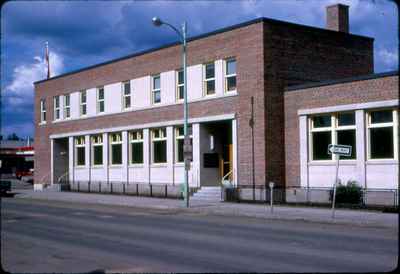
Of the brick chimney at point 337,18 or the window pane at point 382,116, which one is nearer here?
the window pane at point 382,116

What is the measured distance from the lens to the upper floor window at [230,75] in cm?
3247

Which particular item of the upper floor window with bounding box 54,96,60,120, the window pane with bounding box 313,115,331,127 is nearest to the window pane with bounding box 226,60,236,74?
the window pane with bounding box 313,115,331,127

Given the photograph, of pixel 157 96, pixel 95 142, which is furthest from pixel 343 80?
pixel 95 142

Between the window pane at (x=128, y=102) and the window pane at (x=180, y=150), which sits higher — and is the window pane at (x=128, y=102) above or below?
above

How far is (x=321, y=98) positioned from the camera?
95.0 feet

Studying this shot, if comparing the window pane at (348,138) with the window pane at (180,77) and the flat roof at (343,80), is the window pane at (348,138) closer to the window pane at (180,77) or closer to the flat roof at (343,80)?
the flat roof at (343,80)

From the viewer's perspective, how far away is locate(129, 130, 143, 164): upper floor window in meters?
39.5

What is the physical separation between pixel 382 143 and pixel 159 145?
50.2 feet

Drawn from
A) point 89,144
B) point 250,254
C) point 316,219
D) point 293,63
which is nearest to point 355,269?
point 250,254

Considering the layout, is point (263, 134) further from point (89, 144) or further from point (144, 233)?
point (89, 144)

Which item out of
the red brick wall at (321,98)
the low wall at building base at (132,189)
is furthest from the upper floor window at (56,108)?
the red brick wall at (321,98)

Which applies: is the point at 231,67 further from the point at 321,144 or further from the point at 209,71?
the point at 321,144

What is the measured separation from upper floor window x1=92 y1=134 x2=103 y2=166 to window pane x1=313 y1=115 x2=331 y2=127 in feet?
60.9

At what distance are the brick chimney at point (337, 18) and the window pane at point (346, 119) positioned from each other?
9364mm
